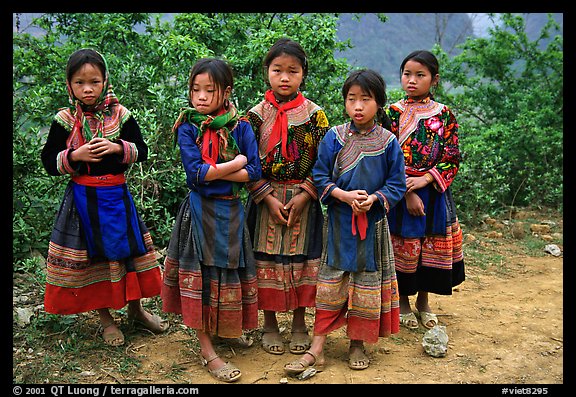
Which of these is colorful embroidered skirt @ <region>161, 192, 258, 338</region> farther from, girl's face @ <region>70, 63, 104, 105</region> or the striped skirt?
girl's face @ <region>70, 63, 104, 105</region>

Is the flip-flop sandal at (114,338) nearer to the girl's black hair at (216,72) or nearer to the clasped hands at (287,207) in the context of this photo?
the clasped hands at (287,207)

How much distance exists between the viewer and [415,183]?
3672 mm

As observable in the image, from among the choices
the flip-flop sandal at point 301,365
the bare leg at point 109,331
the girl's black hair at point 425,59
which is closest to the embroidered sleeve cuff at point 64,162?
the bare leg at point 109,331

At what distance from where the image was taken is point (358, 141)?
10.7ft

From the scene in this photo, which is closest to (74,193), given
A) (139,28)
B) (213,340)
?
(213,340)

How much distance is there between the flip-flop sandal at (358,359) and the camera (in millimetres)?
3318

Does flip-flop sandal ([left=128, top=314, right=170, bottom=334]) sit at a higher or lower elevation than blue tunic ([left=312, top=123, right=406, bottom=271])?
lower

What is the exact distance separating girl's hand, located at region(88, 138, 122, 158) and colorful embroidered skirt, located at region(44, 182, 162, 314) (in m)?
0.32

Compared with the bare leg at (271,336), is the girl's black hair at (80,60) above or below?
above

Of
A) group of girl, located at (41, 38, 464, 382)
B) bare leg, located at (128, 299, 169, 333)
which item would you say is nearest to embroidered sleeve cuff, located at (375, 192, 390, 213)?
group of girl, located at (41, 38, 464, 382)

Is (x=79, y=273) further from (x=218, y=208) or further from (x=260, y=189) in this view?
(x=260, y=189)

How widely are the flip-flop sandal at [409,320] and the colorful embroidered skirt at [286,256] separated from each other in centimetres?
89

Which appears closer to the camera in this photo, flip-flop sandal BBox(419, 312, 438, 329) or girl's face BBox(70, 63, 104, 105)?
girl's face BBox(70, 63, 104, 105)

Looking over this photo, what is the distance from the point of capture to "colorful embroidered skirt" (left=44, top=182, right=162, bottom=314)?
338 cm
